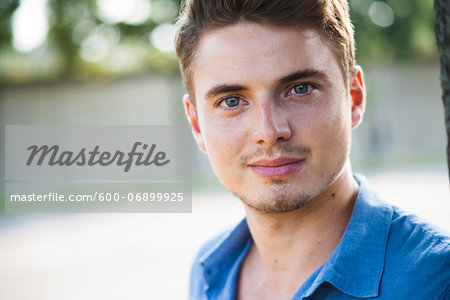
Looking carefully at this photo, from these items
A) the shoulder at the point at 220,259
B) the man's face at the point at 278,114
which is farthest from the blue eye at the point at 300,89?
the shoulder at the point at 220,259

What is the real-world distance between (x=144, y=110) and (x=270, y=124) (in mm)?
14198

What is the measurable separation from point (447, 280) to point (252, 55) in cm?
102

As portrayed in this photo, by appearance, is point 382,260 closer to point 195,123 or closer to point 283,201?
point 283,201

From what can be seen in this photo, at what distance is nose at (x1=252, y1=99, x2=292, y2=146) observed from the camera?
5.99 ft

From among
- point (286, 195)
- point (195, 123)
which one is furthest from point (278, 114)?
point (195, 123)

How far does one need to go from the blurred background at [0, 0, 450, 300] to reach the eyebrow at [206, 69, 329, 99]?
186 inches

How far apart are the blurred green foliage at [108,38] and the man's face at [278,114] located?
1353 cm

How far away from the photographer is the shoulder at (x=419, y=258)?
5.32ft

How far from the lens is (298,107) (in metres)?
1.89

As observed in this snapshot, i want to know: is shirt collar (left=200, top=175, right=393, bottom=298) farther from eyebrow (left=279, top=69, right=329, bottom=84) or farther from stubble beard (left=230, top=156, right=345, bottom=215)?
eyebrow (left=279, top=69, right=329, bottom=84)

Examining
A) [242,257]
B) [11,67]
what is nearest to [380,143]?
[11,67]

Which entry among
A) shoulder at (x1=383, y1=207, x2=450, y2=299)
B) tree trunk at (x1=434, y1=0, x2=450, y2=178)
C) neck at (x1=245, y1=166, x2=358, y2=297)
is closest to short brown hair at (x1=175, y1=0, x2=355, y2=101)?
tree trunk at (x1=434, y1=0, x2=450, y2=178)

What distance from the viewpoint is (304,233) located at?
2.07 metres

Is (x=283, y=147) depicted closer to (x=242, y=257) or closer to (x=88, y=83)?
(x=242, y=257)
